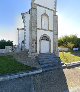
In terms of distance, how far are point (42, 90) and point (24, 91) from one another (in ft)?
4.27

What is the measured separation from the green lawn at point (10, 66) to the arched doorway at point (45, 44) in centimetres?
546

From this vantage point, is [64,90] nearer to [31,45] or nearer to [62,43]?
[31,45]

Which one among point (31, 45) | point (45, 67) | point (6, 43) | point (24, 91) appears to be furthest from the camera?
point (6, 43)

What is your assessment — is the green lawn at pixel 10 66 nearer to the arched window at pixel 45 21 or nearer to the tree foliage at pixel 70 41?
the arched window at pixel 45 21

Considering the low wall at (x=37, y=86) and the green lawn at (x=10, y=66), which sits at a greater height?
the green lawn at (x=10, y=66)

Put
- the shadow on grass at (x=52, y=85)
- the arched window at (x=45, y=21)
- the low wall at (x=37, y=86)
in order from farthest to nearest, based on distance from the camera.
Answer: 1. the arched window at (x=45, y=21)
2. the shadow on grass at (x=52, y=85)
3. the low wall at (x=37, y=86)

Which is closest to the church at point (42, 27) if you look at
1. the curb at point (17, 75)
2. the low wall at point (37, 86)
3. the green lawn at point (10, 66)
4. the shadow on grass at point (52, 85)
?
the green lawn at point (10, 66)

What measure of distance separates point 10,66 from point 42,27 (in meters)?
8.81

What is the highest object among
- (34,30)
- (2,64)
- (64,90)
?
(34,30)

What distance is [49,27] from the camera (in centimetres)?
2623

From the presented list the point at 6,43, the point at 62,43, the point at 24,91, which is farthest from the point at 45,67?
the point at 62,43

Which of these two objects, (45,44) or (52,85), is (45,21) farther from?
(52,85)

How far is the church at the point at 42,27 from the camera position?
23469 mm

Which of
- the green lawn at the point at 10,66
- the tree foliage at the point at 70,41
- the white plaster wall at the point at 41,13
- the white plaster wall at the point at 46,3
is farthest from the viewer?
the tree foliage at the point at 70,41
